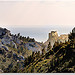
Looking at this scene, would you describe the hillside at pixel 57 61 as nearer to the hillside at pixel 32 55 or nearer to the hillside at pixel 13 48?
the hillside at pixel 32 55

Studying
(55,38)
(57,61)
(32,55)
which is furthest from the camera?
(32,55)

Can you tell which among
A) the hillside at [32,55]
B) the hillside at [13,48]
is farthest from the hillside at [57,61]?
the hillside at [13,48]

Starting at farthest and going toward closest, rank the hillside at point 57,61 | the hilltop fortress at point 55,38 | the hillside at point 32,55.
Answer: the hilltop fortress at point 55,38, the hillside at point 32,55, the hillside at point 57,61

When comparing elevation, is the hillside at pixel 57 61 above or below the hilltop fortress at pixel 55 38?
below

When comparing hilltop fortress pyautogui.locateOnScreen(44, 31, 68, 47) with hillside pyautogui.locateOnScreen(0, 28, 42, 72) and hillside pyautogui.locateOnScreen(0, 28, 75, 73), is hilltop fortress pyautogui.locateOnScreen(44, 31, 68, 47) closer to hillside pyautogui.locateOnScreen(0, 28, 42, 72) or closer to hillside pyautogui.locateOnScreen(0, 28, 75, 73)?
hillside pyautogui.locateOnScreen(0, 28, 75, 73)

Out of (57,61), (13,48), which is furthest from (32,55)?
(57,61)

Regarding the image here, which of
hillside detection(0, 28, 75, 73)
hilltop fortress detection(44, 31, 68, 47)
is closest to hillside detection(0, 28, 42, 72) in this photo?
hillside detection(0, 28, 75, 73)

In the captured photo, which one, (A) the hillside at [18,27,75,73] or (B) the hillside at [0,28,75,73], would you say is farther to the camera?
(B) the hillside at [0,28,75,73]

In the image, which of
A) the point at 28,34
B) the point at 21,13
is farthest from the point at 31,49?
the point at 21,13

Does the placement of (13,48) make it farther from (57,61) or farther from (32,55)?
(57,61)

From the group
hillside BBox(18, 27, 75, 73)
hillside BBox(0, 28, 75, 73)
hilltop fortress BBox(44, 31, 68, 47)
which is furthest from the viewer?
hilltop fortress BBox(44, 31, 68, 47)

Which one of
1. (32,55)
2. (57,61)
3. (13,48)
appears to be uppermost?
(13,48)

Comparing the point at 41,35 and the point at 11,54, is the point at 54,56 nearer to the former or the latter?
the point at 41,35

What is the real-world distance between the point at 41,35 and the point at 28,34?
3.10 ft
